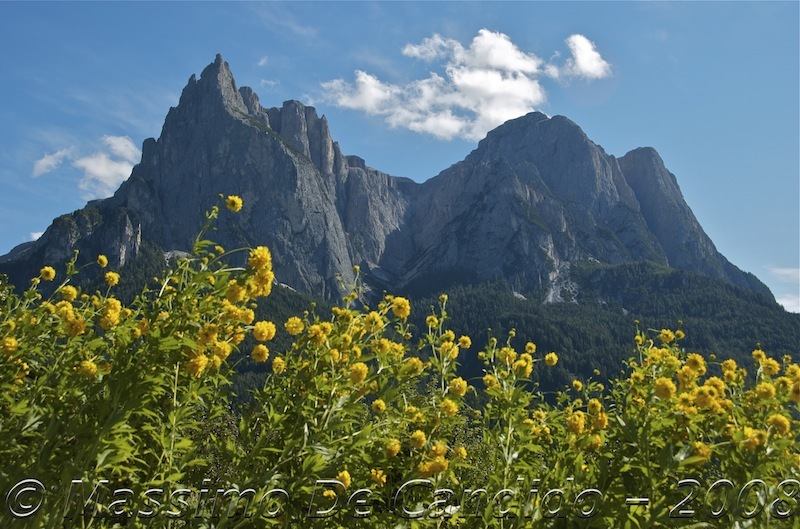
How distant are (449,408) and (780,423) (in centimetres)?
241

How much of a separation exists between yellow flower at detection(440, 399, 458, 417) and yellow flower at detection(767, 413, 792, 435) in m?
2.30

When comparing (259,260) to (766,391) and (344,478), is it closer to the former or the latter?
(344,478)

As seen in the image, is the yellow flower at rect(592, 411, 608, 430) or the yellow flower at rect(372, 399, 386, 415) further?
the yellow flower at rect(592, 411, 608, 430)

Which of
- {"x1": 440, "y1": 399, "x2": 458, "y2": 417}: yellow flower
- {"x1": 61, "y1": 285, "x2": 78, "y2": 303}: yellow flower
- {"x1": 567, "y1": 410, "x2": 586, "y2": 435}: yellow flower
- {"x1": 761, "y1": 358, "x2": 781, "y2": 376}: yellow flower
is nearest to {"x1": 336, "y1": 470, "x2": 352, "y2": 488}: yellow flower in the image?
{"x1": 440, "y1": 399, "x2": 458, "y2": 417}: yellow flower

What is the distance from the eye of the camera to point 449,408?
4227 millimetres

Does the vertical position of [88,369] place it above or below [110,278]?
below

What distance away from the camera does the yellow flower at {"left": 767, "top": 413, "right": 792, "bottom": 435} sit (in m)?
3.65

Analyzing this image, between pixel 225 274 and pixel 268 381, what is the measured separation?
1185 mm

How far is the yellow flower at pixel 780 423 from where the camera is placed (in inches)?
144

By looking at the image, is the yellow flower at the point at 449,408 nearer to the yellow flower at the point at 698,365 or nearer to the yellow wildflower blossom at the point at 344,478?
the yellow wildflower blossom at the point at 344,478

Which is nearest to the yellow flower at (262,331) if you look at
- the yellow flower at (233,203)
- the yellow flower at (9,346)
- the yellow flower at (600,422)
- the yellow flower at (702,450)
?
the yellow flower at (233,203)

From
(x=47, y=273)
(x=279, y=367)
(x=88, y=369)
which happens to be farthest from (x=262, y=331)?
(x=47, y=273)

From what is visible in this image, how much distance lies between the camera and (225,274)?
3400mm

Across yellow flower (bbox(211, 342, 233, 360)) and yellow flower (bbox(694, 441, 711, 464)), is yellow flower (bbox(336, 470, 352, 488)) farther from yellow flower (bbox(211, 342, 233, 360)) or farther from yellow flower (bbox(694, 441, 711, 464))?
yellow flower (bbox(694, 441, 711, 464))
